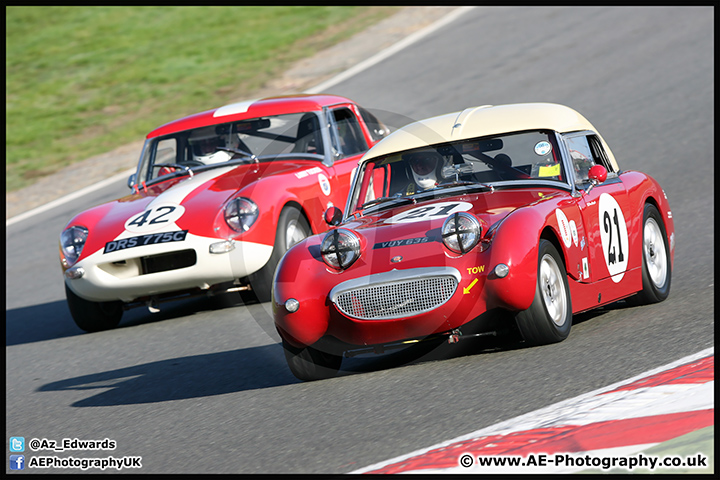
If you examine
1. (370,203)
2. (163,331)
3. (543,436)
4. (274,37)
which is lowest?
(163,331)

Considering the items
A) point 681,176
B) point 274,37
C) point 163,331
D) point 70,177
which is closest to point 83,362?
point 163,331

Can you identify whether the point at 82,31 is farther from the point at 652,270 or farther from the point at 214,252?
the point at 652,270

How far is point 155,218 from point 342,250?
3.07 metres

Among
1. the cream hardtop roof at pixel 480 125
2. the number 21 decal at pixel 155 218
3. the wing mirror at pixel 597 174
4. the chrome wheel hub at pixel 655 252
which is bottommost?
the chrome wheel hub at pixel 655 252

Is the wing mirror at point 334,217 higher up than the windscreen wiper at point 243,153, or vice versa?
the windscreen wiper at point 243,153

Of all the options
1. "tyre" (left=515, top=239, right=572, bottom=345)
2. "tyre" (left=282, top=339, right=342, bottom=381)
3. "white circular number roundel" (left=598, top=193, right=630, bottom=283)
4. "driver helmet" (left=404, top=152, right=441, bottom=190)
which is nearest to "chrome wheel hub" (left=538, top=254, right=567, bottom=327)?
"tyre" (left=515, top=239, right=572, bottom=345)

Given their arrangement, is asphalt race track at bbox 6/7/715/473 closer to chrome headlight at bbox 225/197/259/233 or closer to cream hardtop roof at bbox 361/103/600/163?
chrome headlight at bbox 225/197/259/233

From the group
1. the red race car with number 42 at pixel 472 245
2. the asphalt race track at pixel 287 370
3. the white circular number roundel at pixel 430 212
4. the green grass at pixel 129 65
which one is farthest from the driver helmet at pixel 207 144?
the green grass at pixel 129 65

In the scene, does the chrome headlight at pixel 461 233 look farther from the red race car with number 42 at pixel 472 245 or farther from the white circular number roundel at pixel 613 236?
the white circular number roundel at pixel 613 236

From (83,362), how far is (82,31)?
19144 mm

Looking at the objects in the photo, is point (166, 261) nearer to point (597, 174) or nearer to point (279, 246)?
point (279, 246)

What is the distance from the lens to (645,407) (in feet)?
12.8

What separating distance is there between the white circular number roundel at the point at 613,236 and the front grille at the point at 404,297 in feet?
4.87

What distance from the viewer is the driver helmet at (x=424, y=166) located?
248 inches
